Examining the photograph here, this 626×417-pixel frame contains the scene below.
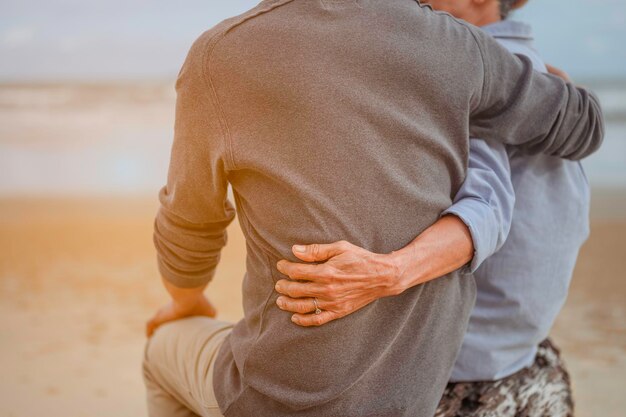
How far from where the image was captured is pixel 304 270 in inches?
56.5

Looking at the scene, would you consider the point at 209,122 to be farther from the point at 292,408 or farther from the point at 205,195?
the point at 292,408

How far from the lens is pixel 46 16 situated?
14758 millimetres

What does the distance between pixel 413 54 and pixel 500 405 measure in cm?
93

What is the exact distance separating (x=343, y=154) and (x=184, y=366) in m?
0.79

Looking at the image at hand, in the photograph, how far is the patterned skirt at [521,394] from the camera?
1.80m

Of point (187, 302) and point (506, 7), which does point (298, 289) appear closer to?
point (187, 302)

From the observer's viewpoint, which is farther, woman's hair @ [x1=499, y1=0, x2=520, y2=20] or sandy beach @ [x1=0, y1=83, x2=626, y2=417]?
sandy beach @ [x1=0, y1=83, x2=626, y2=417]

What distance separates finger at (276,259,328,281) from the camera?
4.68ft

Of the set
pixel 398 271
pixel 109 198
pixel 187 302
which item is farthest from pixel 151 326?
pixel 109 198

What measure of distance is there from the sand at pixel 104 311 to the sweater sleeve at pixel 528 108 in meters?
1.80

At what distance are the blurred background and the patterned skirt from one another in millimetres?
1250

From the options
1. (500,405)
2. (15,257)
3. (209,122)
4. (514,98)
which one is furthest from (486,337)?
(15,257)

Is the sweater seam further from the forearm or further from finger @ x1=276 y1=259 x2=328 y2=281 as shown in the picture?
the forearm

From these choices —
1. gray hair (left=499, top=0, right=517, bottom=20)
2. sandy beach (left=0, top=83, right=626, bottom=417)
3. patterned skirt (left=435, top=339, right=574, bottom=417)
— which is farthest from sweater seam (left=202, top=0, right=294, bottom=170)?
sandy beach (left=0, top=83, right=626, bottom=417)
